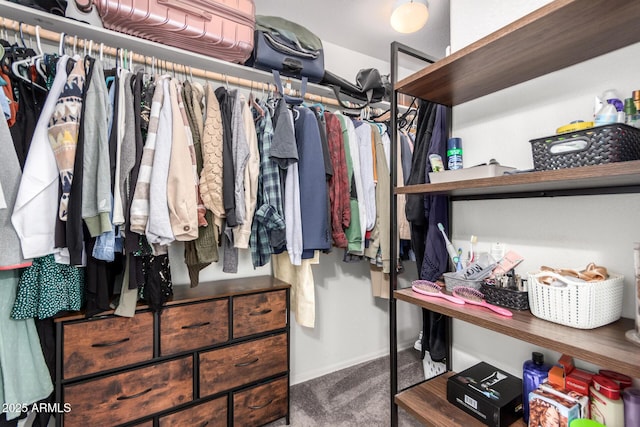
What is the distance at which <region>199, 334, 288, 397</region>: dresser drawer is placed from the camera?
1.42m

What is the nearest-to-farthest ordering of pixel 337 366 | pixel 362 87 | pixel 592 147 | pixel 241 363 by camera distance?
pixel 592 147 → pixel 241 363 → pixel 362 87 → pixel 337 366

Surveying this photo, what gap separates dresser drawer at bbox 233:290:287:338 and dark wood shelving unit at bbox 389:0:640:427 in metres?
0.65

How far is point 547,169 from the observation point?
772mm

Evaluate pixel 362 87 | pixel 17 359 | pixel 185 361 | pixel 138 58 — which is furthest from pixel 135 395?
pixel 362 87

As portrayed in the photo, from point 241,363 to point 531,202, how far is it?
142 cm

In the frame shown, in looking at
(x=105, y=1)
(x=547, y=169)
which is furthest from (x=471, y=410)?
(x=105, y=1)

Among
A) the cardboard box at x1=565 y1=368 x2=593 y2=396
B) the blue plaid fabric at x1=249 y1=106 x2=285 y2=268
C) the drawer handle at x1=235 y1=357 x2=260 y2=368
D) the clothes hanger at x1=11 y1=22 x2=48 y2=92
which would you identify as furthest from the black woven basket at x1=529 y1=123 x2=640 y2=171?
the clothes hanger at x1=11 y1=22 x2=48 y2=92

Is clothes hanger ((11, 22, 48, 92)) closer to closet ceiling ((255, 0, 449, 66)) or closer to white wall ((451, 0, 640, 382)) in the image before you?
closet ceiling ((255, 0, 449, 66))

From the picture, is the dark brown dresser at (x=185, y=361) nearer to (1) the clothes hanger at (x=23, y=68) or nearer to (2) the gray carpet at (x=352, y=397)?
(2) the gray carpet at (x=352, y=397)

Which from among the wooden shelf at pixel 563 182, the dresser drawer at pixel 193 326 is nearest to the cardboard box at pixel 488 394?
the wooden shelf at pixel 563 182

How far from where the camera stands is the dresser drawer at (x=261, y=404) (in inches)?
59.1

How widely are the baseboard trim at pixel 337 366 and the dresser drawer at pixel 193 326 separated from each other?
2.75 feet

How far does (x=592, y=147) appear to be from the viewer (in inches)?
27.2

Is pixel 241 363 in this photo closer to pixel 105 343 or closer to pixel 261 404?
pixel 261 404
